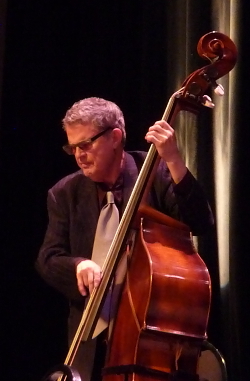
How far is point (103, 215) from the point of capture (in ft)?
6.15

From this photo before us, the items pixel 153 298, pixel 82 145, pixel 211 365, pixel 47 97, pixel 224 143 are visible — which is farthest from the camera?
pixel 47 97

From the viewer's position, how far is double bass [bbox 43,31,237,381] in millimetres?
1548

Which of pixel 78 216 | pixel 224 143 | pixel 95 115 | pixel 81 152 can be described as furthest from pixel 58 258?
pixel 224 143

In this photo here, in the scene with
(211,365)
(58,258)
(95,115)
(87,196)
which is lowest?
(211,365)

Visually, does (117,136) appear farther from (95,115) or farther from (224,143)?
(224,143)

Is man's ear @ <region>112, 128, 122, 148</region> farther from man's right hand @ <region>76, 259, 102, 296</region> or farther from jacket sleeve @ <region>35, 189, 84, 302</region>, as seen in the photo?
man's right hand @ <region>76, 259, 102, 296</region>

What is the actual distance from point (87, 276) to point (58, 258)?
203 millimetres

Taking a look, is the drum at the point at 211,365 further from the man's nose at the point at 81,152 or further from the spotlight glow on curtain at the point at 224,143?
the man's nose at the point at 81,152

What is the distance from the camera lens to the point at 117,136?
199cm

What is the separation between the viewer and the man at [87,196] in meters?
1.82

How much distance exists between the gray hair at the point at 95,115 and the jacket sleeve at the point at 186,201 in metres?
0.23

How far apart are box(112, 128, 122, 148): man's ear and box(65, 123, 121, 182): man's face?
15mm

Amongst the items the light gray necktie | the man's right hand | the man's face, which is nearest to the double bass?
the man's right hand

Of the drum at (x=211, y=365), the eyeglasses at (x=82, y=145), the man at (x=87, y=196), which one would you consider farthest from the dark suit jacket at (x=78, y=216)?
the drum at (x=211, y=365)
